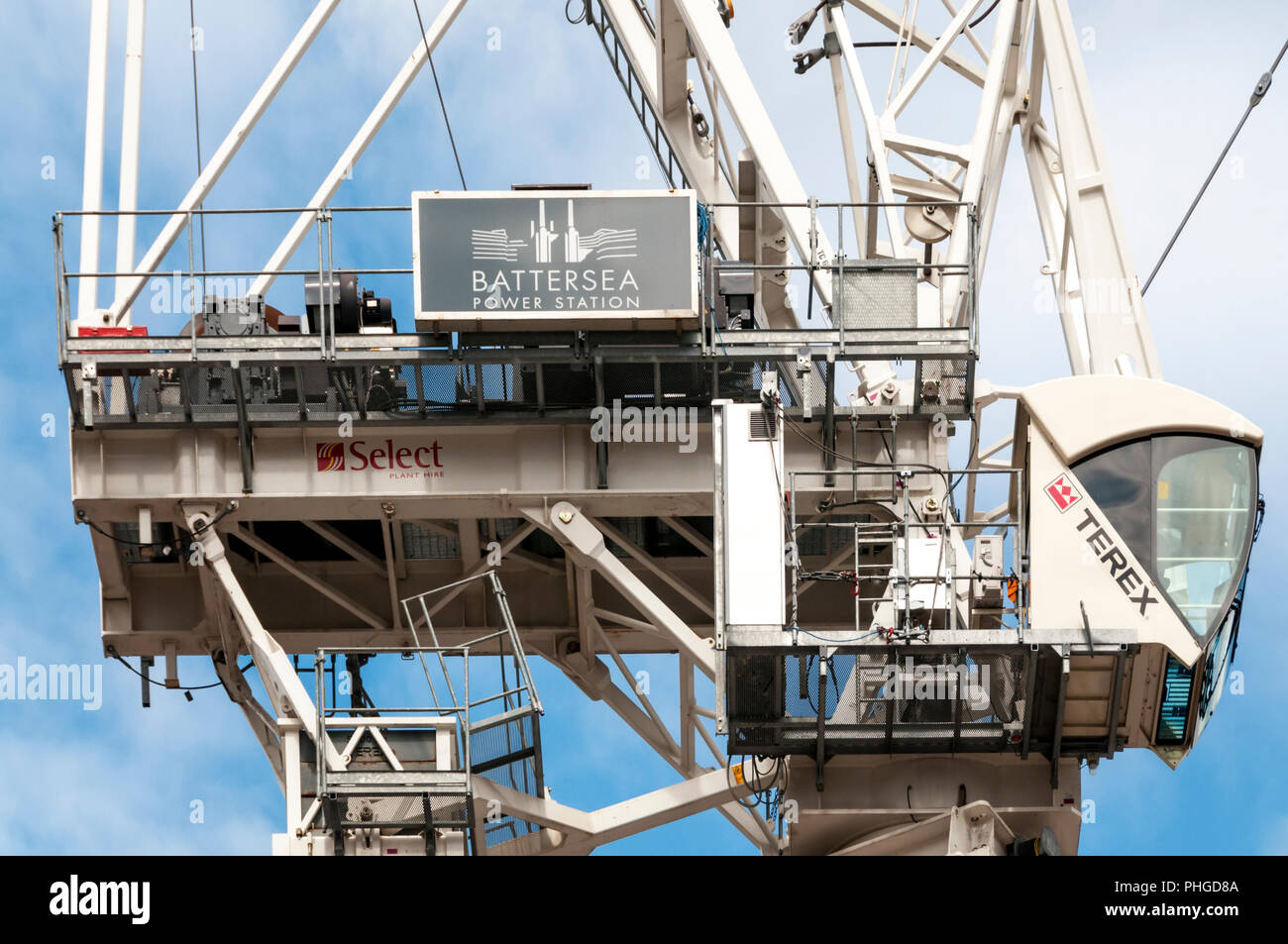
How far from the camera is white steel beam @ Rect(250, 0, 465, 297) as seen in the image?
136ft

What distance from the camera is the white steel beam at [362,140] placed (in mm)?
41562

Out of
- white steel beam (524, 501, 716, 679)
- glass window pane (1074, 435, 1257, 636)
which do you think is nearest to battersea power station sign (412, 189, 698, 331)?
white steel beam (524, 501, 716, 679)

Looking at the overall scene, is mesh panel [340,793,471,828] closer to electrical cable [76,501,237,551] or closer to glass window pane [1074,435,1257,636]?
electrical cable [76,501,237,551]

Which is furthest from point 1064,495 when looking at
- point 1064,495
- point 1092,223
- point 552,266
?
point 1092,223

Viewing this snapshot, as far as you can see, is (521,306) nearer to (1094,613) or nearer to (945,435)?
(945,435)

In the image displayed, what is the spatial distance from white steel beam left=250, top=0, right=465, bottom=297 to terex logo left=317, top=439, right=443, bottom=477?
299cm

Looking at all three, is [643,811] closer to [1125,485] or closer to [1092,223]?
[1125,485]

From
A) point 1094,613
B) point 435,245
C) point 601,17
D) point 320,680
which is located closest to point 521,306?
point 435,245

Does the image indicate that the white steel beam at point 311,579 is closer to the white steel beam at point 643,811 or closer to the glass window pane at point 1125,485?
the white steel beam at point 643,811

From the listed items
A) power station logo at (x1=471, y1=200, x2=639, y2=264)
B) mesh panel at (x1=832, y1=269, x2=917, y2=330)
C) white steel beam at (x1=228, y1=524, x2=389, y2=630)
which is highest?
power station logo at (x1=471, y1=200, x2=639, y2=264)

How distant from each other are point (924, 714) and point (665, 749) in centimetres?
759

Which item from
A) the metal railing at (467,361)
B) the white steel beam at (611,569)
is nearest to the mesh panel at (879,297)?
the metal railing at (467,361)

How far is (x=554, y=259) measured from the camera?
3675 cm

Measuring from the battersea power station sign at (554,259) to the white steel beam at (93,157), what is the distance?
5.79 m
